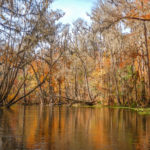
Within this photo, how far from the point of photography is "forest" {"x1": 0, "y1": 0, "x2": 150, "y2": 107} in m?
14.3

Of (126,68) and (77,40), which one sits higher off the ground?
(77,40)

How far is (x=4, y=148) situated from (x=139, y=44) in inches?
756

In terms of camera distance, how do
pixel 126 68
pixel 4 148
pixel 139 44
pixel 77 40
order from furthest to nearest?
pixel 77 40 < pixel 126 68 < pixel 139 44 < pixel 4 148

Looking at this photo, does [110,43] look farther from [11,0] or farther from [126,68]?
[11,0]

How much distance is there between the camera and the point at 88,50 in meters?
39.1

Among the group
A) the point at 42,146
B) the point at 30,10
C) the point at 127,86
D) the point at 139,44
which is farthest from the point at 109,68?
the point at 42,146

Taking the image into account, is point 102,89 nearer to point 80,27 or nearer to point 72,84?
point 72,84

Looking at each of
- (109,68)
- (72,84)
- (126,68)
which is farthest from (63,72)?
(126,68)

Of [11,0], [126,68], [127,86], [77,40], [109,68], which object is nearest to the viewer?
[11,0]

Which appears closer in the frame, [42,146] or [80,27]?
[42,146]

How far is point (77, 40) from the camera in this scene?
35.2 metres

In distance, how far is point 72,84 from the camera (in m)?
35.7

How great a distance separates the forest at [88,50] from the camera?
14.3 meters

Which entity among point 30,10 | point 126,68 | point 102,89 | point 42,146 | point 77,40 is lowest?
point 42,146
